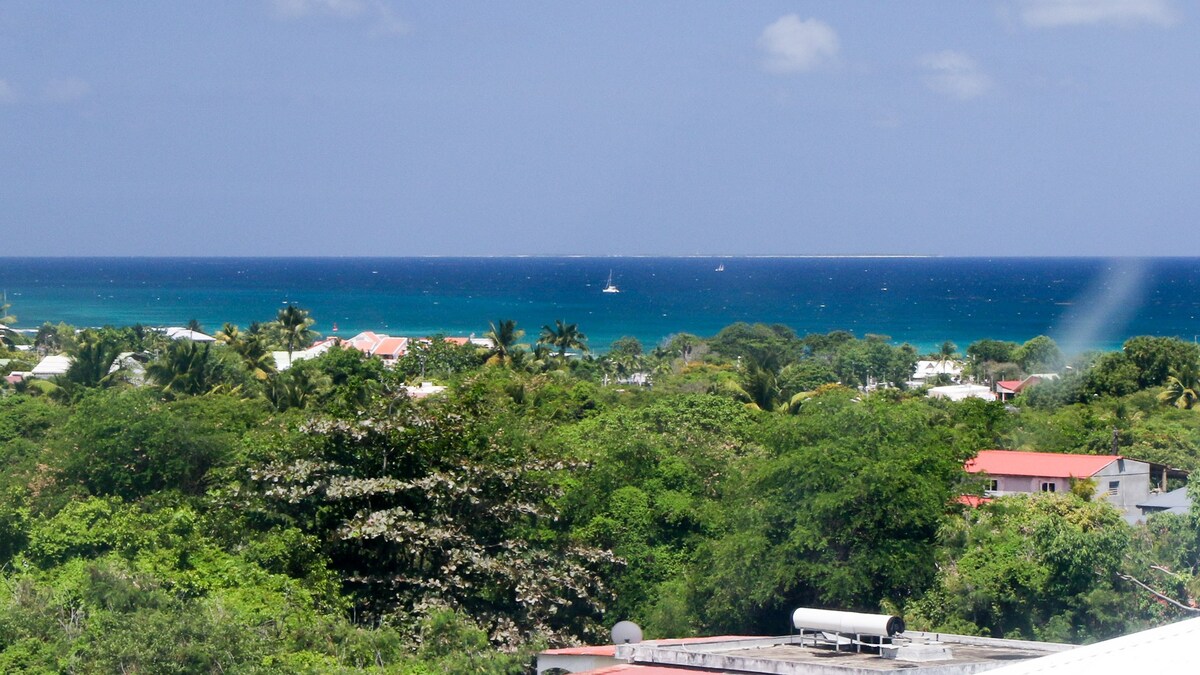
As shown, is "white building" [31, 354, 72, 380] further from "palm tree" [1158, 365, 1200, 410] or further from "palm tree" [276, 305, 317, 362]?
"palm tree" [1158, 365, 1200, 410]

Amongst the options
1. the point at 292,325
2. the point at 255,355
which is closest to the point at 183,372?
the point at 255,355

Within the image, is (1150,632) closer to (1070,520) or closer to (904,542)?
(904,542)

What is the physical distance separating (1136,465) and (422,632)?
20.3m

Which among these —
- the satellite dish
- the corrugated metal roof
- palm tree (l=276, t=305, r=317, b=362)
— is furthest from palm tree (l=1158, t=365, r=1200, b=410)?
the corrugated metal roof

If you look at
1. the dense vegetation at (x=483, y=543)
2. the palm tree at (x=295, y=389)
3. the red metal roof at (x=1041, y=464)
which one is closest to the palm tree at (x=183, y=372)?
the palm tree at (x=295, y=389)

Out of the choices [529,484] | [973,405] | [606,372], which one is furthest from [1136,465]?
[606,372]

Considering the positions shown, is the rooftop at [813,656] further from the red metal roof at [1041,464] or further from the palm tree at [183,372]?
the palm tree at [183,372]

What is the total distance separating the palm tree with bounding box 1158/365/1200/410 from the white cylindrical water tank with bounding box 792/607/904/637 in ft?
113

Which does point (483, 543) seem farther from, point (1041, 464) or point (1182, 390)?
point (1182, 390)

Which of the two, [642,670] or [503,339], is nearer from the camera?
[642,670]

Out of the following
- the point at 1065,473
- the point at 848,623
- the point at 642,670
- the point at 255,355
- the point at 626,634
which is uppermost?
the point at 848,623

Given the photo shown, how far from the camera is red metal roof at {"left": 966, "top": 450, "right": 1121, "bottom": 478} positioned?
2811 cm

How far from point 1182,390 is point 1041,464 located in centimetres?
1875

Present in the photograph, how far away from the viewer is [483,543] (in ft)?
55.3
